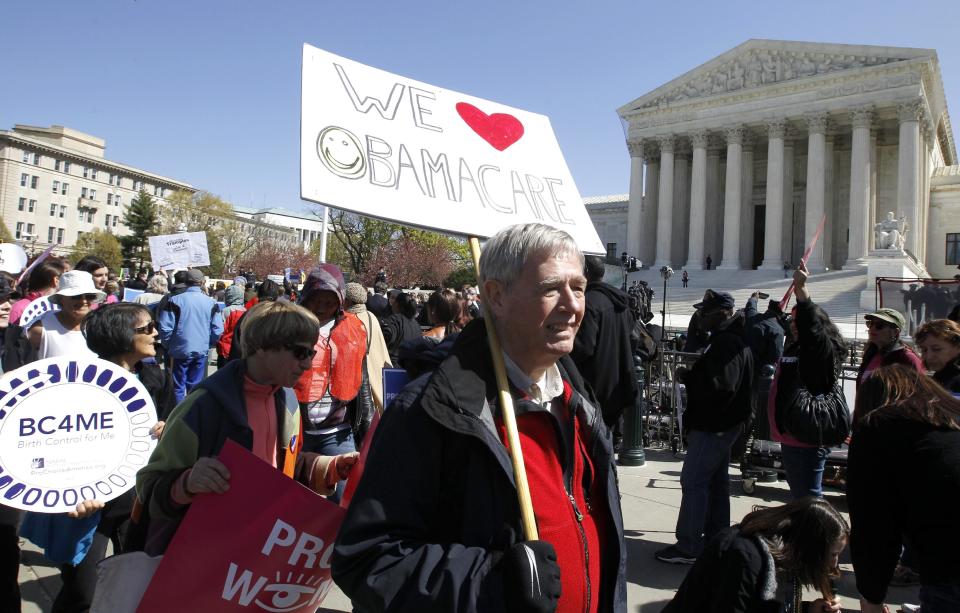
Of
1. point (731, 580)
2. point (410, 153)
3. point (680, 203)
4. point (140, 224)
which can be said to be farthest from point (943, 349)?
Result: point (140, 224)

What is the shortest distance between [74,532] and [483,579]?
8.37 feet

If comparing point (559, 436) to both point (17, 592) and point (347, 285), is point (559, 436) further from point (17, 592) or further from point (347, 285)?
point (347, 285)

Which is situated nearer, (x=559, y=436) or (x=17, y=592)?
(x=559, y=436)

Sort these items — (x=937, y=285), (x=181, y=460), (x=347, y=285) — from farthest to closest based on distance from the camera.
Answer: (x=937, y=285) → (x=347, y=285) → (x=181, y=460)

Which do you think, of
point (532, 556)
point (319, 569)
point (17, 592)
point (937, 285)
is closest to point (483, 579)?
point (532, 556)

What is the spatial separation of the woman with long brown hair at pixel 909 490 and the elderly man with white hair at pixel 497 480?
1547 mm

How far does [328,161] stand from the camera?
214cm

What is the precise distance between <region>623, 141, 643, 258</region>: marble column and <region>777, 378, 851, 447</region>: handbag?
45.0m

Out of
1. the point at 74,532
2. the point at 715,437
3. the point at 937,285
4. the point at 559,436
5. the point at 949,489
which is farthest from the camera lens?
the point at 937,285

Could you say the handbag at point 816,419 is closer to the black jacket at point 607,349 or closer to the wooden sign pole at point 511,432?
the black jacket at point 607,349

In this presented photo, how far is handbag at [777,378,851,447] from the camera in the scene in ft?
15.1

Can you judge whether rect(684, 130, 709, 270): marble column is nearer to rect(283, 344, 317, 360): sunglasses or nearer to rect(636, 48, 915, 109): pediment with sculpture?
rect(636, 48, 915, 109): pediment with sculpture

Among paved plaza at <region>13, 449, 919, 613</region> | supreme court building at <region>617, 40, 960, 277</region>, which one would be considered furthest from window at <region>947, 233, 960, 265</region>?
paved plaza at <region>13, 449, 919, 613</region>

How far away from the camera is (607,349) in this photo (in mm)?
4043
